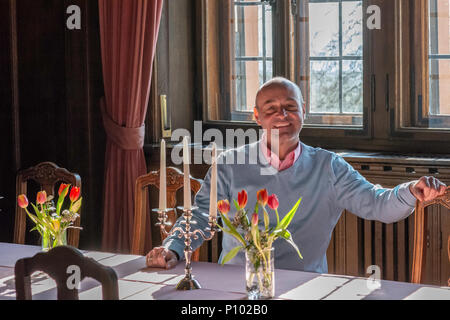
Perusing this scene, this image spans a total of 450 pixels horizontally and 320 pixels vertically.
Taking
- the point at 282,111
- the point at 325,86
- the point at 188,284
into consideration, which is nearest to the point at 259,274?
the point at 188,284

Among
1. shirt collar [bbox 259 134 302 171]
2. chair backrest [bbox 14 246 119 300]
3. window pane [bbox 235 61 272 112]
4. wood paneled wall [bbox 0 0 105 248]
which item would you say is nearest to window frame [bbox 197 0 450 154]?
window pane [bbox 235 61 272 112]

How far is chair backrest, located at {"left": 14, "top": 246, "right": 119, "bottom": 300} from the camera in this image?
1.51 metres

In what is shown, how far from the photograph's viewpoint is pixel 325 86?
11.5 feet

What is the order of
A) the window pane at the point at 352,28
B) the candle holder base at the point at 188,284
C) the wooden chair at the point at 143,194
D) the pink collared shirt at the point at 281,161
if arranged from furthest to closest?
the window pane at the point at 352,28, the wooden chair at the point at 143,194, the pink collared shirt at the point at 281,161, the candle holder base at the point at 188,284

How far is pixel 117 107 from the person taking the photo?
143 inches

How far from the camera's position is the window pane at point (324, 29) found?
11.3ft

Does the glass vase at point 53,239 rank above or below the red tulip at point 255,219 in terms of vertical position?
below

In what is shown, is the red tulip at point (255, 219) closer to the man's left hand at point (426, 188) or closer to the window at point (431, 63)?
the man's left hand at point (426, 188)

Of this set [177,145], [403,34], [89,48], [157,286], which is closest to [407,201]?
[157,286]

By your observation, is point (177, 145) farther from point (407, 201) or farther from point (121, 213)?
point (407, 201)

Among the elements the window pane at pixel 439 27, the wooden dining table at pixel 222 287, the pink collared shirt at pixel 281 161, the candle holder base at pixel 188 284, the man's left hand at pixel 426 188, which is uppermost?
the window pane at pixel 439 27

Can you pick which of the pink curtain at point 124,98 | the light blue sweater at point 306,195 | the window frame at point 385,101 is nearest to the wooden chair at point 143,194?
the light blue sweater at point 306,195

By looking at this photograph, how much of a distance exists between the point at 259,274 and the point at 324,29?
5.95 feet

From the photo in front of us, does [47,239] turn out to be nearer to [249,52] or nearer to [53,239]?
[53,239]
